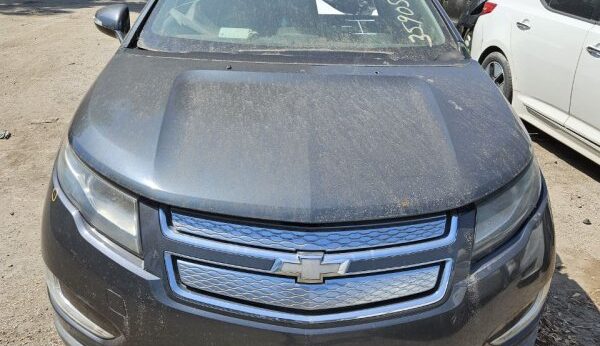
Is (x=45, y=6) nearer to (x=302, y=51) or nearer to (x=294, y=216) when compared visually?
(x=302, y=51)

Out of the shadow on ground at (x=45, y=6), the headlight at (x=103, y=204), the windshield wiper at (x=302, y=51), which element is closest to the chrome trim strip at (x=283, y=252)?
the headlight at (x=103, y=204)

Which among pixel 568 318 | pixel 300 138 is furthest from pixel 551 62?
pixel 300 138

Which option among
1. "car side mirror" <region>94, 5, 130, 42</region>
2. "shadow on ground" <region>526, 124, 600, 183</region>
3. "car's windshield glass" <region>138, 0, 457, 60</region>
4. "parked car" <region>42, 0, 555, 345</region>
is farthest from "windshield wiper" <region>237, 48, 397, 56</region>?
"shadow on ground" <region>526, 124, 600, 183</region>

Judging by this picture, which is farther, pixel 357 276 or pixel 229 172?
pixel 229 172

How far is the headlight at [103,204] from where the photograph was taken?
1747 millimetres

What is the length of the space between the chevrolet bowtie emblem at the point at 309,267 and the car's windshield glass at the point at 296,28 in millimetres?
1268

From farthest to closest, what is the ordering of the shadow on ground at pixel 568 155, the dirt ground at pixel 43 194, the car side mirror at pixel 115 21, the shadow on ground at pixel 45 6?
the shadow on ground at pixel 45 6 → the shadow on ground at pixel 568 155 → the car side mirror at pixel 115 21 → the dirt ground at pixel 43 194

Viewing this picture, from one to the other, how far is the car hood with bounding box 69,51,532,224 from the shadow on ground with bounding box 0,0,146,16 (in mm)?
10086

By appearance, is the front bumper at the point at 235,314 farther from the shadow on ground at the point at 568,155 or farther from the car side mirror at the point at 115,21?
the shadow on ground at the point at 568,155

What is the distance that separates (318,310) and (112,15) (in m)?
2.30

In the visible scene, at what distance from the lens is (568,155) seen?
5.00m

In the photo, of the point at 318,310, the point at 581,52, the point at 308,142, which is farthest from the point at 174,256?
the point at 581,52

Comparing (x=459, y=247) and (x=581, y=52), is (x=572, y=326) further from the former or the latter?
(x=581, y=52)

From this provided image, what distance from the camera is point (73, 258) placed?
1825 mm
